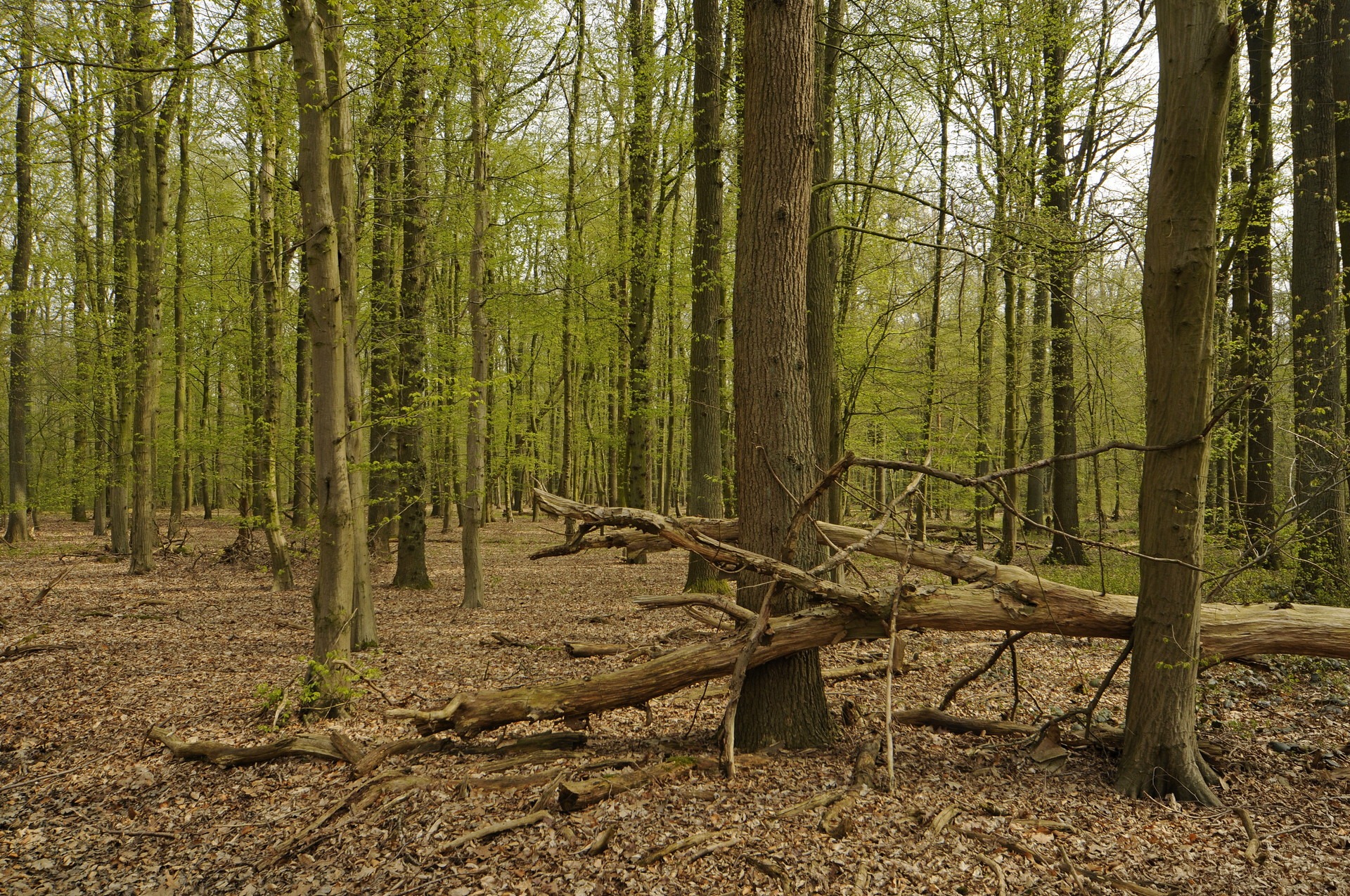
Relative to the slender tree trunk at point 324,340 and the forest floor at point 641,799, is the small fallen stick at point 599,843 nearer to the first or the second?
the forest floor at point 641,799

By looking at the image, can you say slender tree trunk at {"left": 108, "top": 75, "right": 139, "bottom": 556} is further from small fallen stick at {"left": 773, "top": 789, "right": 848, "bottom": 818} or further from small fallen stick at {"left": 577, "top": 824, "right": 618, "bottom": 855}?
small fallen stick at {"left": 773, "top": 789, "right": 848, "bottom": 818}

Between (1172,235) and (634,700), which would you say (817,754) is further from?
(1172,235)

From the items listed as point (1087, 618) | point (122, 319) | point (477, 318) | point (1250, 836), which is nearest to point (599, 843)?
point (1250, 836)

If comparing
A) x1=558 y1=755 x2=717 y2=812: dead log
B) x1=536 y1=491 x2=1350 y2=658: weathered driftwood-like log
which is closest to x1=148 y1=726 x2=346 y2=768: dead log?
x1=558 y1=755 x2=717 y2=812: dead log

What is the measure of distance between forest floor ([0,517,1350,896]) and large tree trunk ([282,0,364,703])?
90cm

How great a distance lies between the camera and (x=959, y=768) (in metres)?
4.71

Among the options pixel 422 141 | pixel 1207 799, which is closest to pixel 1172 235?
pixel 1207 799

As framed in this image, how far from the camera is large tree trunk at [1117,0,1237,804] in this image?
4.00 m

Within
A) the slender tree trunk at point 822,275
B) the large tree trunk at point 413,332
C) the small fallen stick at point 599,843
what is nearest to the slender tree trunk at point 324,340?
the small fallen stick at point 599,843

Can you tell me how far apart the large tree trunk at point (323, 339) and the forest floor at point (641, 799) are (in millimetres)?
903

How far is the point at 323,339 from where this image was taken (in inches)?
222

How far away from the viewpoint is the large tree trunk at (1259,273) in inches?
314

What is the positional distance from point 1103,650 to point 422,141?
10.7 meters

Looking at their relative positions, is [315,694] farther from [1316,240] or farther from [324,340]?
[1316,240]
